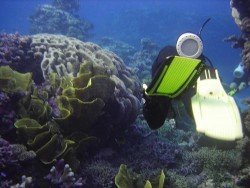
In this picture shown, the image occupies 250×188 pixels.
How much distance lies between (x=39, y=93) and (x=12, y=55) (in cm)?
224

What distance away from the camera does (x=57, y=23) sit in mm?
26359

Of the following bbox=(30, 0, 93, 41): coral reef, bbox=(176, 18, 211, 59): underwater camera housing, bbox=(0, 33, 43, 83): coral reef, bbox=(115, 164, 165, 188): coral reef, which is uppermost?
bbox=(30, 0, 93, 41): coral reef

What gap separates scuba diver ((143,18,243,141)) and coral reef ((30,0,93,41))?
2300 cm

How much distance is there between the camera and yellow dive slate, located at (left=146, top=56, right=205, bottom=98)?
2.45 m

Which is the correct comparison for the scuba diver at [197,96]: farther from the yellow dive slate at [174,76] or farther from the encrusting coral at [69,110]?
the encrusting coral at [69,110]

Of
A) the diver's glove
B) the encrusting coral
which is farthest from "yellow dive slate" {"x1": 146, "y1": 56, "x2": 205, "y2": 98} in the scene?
the encrusting coral

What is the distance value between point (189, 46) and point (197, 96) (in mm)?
508

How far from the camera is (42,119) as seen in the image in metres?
5.34

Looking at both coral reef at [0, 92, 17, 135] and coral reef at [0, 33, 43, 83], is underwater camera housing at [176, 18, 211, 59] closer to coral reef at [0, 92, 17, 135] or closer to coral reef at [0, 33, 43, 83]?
coral reef at [0, 92, 17, 135]

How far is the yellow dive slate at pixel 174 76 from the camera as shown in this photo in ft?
8.04

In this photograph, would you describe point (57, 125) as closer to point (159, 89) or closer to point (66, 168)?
→ point (66, 168)

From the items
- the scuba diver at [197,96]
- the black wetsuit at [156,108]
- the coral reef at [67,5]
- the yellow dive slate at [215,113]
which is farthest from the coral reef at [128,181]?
the coral reef at [67,5]

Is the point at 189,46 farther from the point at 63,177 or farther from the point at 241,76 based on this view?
the point at 241,76

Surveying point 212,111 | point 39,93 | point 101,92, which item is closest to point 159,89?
point 212,111
